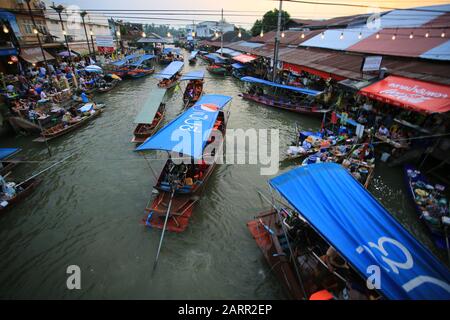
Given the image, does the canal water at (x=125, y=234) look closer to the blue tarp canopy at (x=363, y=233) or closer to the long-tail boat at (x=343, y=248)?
the long-tail boat at (x=343, y=248)

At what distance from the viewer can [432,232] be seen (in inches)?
324

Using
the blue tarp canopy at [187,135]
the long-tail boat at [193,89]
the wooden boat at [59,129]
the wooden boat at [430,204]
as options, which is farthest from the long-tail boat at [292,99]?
the wooden boat at [59,129]

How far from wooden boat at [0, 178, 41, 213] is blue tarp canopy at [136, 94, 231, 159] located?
6.14m

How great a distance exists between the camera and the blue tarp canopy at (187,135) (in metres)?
8.65

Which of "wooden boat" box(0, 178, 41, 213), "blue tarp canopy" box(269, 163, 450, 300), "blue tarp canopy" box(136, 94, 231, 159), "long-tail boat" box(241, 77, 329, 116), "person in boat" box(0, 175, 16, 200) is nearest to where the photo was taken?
"blue tarp canopy" box(269, 163, 450, 300)

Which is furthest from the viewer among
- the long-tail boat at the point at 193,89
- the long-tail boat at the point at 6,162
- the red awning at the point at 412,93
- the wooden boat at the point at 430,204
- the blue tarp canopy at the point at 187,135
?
the long-tail boat at the point at 193,89

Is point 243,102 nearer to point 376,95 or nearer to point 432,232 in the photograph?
point 376,95

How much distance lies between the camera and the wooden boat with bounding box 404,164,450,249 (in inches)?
317

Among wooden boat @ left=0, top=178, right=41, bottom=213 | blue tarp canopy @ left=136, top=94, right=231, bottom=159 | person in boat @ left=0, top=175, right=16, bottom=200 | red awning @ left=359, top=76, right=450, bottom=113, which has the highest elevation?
red awning @ left=359, top=76, right=450, bottom=113

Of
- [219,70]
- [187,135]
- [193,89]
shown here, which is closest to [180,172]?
[187,135]

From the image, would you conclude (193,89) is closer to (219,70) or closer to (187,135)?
(187,135)

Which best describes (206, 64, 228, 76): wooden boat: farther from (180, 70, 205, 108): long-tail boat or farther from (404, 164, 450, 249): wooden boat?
(404, 164, 450, 249): wooden boat

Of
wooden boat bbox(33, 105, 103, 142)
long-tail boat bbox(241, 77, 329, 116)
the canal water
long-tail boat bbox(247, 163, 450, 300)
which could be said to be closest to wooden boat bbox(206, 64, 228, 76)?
long-tail boat bbox(241, 77, 329, 116)
